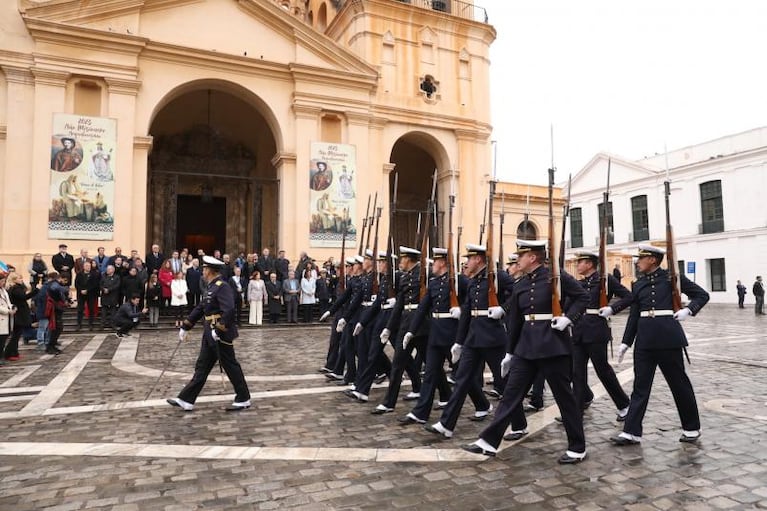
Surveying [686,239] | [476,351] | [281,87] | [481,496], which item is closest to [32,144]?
[281,87]

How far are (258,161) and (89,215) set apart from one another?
362 inches

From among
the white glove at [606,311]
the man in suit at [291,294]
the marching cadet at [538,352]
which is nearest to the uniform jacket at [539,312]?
the marching cadet at [538,352]

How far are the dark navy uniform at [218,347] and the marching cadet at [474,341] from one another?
2.28 meters

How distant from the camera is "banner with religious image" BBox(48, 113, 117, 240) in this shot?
16.5 metres

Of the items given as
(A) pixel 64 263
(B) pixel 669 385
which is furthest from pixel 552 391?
(A) pixel 64 263

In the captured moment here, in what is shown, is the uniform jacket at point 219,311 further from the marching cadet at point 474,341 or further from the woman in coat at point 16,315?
the woman in coat at point 16,315

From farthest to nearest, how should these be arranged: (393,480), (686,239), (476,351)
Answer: (686,239) → (476,351) → (393,480)

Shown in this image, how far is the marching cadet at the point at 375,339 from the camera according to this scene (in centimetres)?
662

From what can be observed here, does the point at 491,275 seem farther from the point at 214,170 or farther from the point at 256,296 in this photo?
the point at 214,170

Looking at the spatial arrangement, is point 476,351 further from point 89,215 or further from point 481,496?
point 89,215

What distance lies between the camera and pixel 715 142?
31.8 m

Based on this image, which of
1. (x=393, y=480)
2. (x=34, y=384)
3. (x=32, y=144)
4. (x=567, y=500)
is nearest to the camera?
(x=567, y=500)

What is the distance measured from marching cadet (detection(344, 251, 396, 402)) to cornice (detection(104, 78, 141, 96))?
14.0 meters

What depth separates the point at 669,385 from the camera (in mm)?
4859
